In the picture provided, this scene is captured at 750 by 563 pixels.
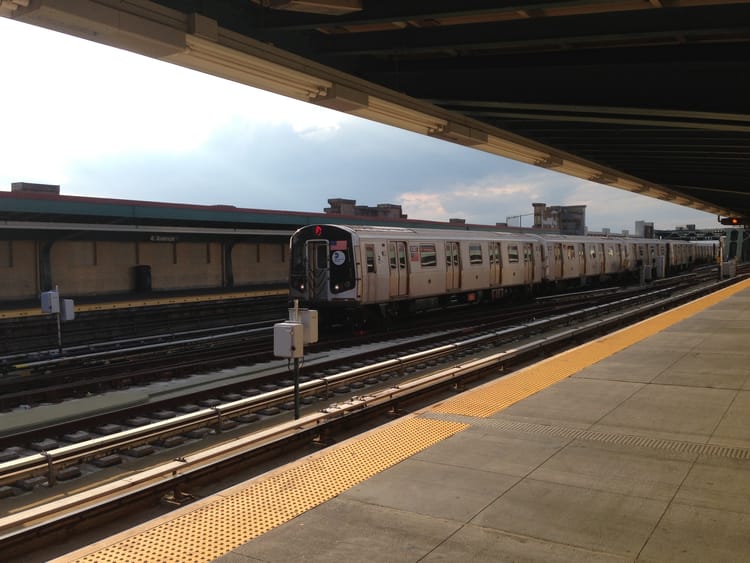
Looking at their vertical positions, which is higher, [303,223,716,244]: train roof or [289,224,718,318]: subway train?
[303,223,716,244]: train roof

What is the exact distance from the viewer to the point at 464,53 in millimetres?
12430

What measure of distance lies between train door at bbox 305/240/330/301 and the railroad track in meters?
4.90

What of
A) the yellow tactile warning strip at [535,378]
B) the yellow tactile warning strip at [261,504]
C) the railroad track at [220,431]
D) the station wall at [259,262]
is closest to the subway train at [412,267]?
the railroad track at [220,431]

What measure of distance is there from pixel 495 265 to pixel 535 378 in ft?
44.8

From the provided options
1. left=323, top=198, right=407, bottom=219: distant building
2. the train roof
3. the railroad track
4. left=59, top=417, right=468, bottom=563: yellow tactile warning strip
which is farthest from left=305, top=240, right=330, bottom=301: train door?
left=323, top=198, right=407, bottom=219: distant building

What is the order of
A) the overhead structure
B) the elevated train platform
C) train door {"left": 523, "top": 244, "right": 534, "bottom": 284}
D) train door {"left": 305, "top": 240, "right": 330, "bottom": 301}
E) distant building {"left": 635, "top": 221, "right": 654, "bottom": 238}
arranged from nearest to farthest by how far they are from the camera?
1. the elevated train platform
2. the overhead structure
3. train door {"left": 305, "top": 240, "right": 330, "bottom": 301}
4. train door {"left": 523, "top": 244, "right": 534, "bottom": 284}
5. distant building {"left": 635, "top": 221, "right": 654, "bottom": 238}

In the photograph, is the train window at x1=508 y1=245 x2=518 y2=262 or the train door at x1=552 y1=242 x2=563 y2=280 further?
the train door at x1=552 y1=242 x2=563 y2=280

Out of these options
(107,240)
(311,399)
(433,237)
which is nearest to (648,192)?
(433,237)

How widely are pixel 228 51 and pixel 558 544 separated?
853cm

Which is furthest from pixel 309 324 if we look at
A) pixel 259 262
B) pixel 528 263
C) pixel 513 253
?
pixel 259 262

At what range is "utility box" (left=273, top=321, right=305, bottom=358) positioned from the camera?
7410mm

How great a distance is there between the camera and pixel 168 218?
76.7 ft

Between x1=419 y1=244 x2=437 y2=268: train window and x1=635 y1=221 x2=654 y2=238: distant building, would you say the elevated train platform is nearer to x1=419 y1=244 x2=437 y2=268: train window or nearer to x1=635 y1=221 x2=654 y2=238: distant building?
x1=419 y1=244 x2=437 y2=268: train window

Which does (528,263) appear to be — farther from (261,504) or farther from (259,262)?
(261,504)
